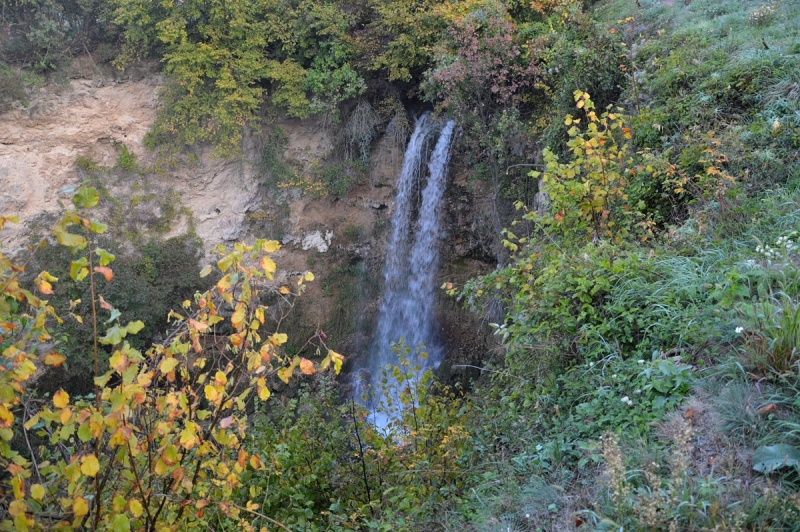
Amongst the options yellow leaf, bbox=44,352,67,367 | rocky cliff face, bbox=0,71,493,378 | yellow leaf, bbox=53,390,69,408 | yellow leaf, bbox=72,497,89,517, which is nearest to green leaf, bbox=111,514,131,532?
yellow leaf, bbox=72,497,89,517

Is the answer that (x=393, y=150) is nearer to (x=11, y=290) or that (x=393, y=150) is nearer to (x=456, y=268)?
(x=456, y=268)

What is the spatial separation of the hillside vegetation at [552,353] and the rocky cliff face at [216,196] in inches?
83.0

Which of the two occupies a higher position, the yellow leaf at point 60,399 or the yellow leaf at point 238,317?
the yellow leaf at point 238,317

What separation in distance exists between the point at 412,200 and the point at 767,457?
9.45 meters

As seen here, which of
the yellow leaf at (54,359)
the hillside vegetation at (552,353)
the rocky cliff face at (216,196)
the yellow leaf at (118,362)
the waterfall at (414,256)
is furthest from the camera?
the waterfall at (414,256)

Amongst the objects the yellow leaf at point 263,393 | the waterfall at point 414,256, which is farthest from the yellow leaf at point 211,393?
the waterfall at point 414,256

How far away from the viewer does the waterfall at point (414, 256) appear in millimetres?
11070

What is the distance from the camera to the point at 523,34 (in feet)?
29.6

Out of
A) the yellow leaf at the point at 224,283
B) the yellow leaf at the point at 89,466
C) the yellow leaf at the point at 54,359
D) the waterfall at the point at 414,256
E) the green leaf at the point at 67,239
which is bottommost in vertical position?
the waterfall at the point at 414,256

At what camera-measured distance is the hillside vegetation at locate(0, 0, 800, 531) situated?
228cm

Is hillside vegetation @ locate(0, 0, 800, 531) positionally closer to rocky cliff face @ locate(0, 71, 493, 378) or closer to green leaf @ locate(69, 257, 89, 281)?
green leaf @ locate(69, 257, 89, 281)

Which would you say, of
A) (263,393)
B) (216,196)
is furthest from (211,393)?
(216,196)

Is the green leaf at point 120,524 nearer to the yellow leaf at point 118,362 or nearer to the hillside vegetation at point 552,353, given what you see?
the hillside vegetation at point 552,353

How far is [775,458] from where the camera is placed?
7.54 ft
